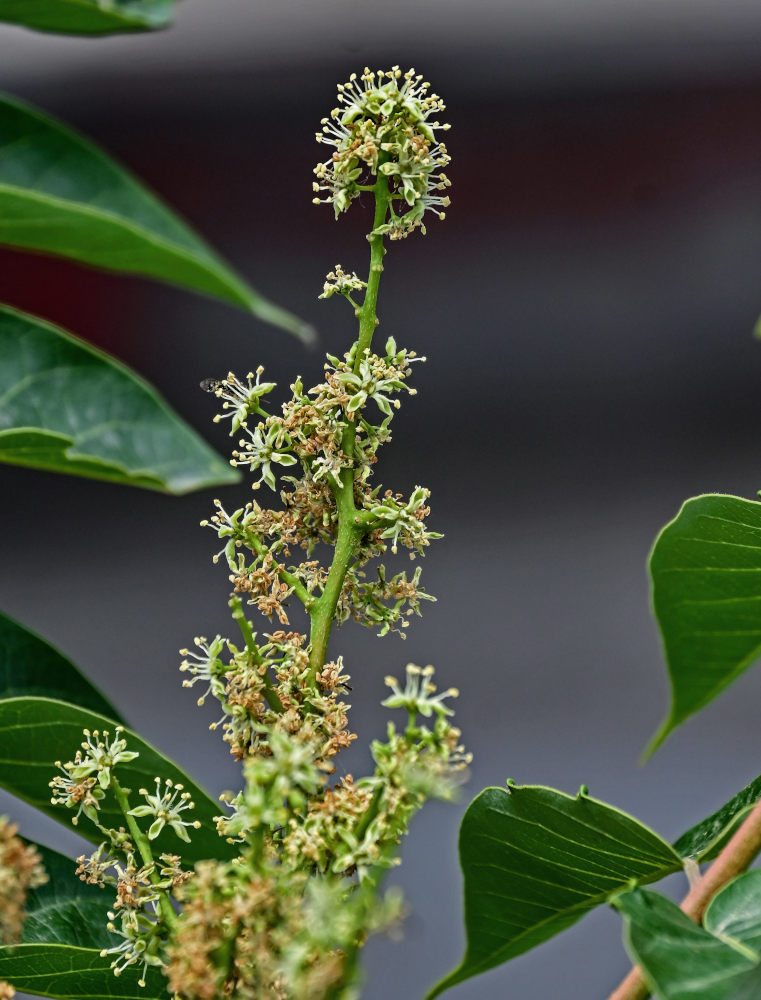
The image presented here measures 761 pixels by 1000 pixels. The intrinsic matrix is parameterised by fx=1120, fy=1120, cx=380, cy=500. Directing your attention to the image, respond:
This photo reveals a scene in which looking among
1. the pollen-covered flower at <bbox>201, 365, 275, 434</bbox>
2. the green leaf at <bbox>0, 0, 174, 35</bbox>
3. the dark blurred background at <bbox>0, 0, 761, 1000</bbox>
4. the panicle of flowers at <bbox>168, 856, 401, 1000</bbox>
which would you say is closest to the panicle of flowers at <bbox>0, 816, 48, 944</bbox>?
the panicle of flowers at <bbox>168, 856, 401, 1000</bbox>

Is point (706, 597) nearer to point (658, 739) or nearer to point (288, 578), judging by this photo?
point (658, 739)

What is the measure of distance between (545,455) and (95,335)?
4.13 feet

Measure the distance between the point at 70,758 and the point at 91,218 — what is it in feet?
0.70

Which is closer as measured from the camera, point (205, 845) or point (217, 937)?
point (217, 937)

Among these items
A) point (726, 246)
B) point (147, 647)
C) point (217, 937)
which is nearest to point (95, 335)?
point (147, 647)

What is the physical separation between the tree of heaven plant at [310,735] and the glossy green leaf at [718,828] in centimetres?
15

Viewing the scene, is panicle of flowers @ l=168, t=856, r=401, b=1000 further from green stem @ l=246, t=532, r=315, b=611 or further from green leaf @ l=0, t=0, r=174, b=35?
green leaf @ l=0, t=0, r=174, b=35

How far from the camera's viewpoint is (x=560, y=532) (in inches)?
122

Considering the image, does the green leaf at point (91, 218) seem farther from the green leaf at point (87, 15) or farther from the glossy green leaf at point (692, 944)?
the glossy green leaf at point (692, 944)

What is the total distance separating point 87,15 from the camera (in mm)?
401

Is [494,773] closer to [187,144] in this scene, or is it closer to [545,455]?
[545,455]

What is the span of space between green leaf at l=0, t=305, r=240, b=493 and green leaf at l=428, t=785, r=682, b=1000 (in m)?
0.16

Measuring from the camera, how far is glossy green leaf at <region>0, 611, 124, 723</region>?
53cm

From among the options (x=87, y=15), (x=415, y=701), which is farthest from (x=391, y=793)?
(x=87, y=15)
